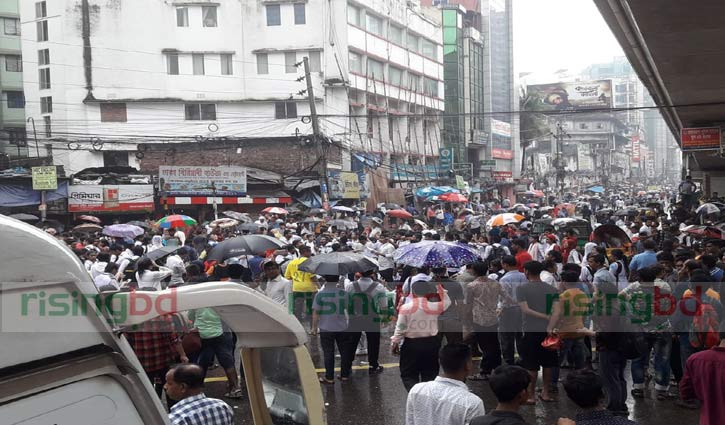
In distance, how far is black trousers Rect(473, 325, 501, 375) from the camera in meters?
8.47

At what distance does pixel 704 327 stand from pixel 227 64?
1641 inches

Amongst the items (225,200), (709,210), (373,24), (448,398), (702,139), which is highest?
(373,24)

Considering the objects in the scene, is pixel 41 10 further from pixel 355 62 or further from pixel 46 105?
pixel 355 62

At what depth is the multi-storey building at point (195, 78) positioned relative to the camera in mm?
40406

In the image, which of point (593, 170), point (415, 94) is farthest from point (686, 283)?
point (593, 170)

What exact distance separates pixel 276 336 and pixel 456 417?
1634 millimetres

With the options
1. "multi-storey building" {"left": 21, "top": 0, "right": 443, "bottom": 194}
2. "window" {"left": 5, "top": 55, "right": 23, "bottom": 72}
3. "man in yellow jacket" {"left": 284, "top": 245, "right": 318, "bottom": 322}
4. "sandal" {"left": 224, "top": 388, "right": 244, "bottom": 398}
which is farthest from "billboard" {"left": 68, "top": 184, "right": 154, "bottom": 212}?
"sandal" {"left": 224, "top": 388, "right": 244, "bottom": 398}

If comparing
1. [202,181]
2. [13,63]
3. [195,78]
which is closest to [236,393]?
[202,181]

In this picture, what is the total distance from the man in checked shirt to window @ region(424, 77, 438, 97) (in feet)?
172

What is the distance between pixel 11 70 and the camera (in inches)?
1743

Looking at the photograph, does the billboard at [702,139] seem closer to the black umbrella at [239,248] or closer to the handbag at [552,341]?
the black umbrella at [239,248]

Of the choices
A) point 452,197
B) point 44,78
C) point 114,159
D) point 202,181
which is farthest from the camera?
point 44,78

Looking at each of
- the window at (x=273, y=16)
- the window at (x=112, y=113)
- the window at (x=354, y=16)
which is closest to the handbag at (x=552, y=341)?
the window at (x=112, y=113)

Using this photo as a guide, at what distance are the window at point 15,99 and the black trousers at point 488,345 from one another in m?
43.1
